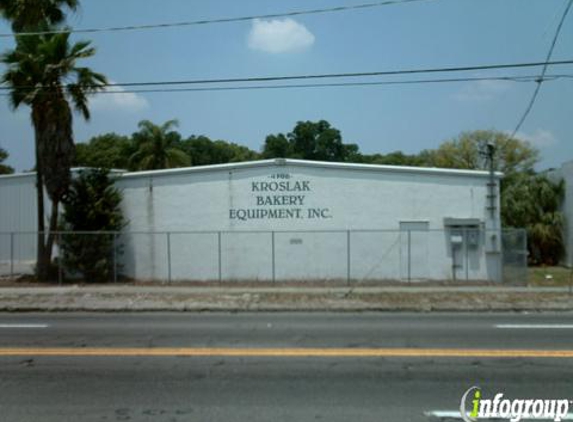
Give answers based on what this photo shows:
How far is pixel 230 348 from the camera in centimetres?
934

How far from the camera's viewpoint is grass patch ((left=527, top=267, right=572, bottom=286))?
20.9 metres

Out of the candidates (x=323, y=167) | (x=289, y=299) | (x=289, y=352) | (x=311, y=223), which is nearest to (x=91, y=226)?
(x=311, y=223)

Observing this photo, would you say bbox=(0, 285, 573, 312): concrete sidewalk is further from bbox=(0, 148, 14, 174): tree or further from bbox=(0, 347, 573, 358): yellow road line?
bbox=(0, 148, 14, 174): tree

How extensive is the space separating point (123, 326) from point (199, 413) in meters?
6.49

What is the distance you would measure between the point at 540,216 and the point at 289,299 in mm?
19065

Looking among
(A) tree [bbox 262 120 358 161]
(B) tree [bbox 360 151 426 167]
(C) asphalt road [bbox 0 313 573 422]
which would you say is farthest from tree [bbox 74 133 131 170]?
(C) asphalt road [bbox 0 313 573 422]

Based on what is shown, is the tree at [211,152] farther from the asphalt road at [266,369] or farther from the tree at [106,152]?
the asphalt road at [266,369]

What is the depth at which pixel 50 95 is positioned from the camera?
21266 millimetres

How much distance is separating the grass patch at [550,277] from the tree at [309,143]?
55900 millimetres

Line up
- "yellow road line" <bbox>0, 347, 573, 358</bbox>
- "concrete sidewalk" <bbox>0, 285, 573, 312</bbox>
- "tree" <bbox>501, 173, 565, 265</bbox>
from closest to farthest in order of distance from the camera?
"yellow road line" <bbox>0, 347, 573, 358</bbox>
"concrete sidewalk" <bbox>0, 285, 573, 312</bbox>
"tree" <bbox>501, 173, 565, 265</bbox>

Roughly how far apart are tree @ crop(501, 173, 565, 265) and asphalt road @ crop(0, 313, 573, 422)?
61.8 feet

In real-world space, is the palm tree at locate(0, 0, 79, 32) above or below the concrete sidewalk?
above

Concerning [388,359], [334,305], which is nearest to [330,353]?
[388,359]

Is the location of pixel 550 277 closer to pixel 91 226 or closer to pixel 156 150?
pixel 91 226
